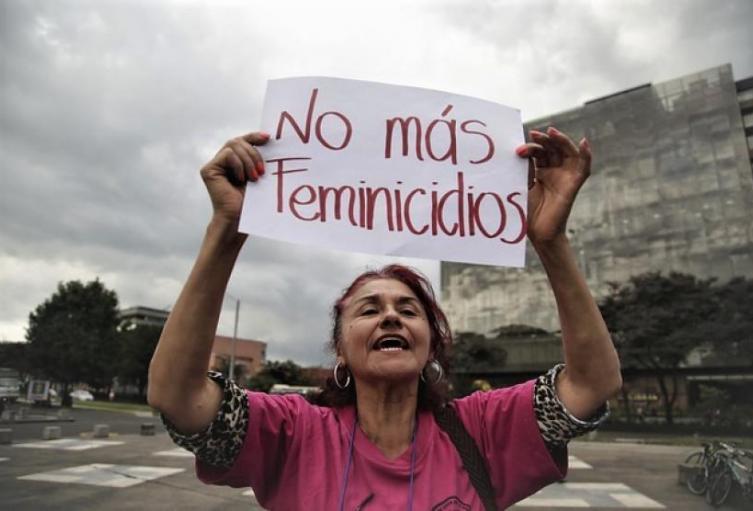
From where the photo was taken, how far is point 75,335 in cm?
3728

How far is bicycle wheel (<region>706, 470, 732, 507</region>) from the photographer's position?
7680 mm

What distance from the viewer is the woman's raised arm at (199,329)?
1.35 metres

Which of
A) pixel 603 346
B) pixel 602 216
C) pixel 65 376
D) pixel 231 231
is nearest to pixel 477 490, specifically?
pixel 603 346

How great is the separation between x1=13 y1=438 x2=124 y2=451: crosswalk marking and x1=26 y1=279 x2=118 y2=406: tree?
939 inches

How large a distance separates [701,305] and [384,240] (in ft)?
90.0

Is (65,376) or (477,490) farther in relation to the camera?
(65,376)

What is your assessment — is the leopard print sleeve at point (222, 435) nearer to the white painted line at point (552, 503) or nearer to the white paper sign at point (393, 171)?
the white paper sign at point (393, 171)

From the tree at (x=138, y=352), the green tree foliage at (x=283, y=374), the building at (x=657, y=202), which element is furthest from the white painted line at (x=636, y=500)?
the green tree foliage at (x=283, y=374)

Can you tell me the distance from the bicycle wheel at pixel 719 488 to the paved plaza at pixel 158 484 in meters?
0.19

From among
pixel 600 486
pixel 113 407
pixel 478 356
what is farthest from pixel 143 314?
pixel 600 486

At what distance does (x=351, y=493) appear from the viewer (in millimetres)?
1409

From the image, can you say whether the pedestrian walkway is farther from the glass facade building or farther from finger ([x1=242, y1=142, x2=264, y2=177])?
the glass facade building

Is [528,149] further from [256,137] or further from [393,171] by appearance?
[256,137]

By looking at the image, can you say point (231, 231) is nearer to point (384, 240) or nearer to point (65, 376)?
point (384, 240)
